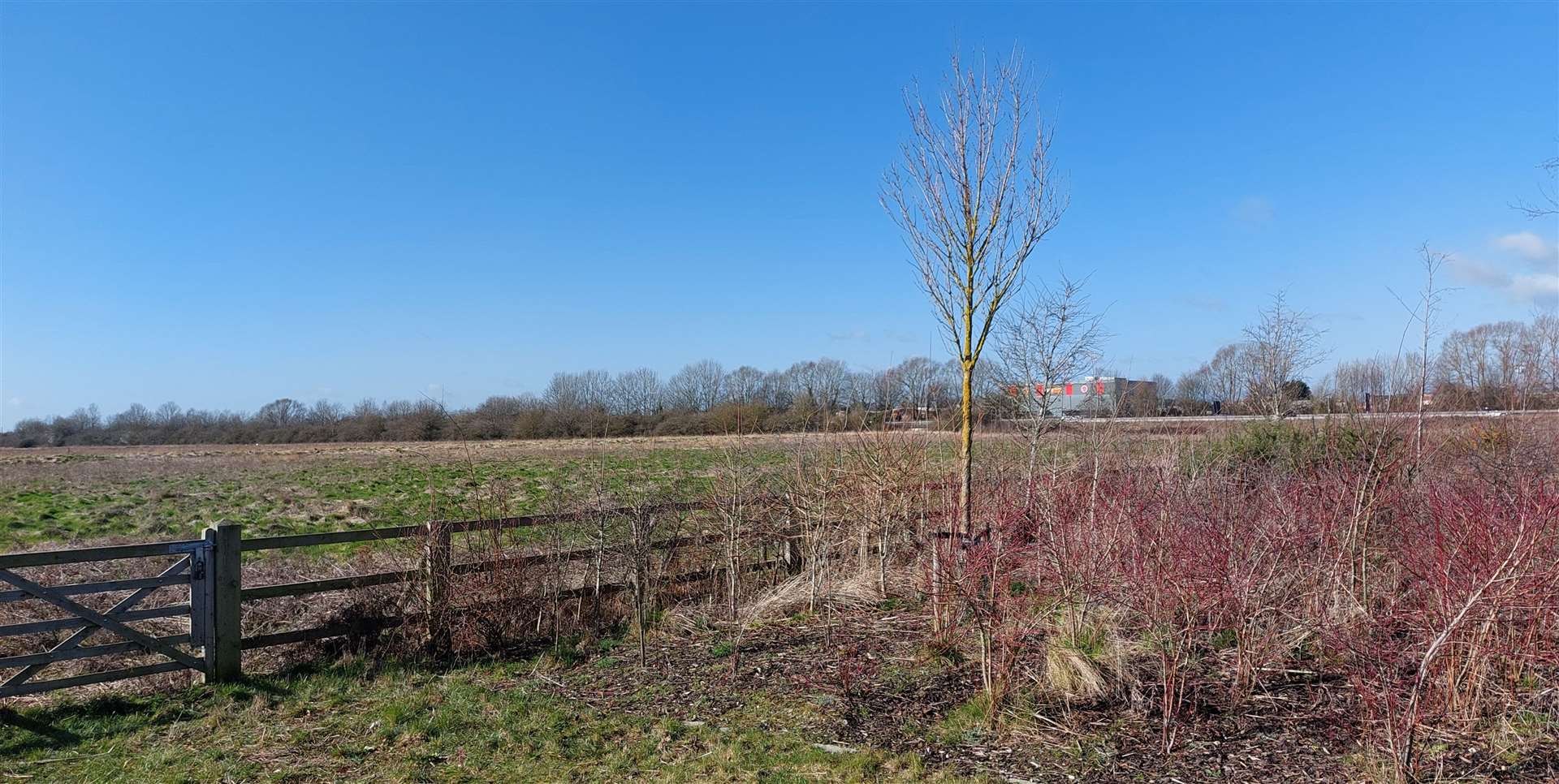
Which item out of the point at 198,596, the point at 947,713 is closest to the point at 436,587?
the point at 198,596

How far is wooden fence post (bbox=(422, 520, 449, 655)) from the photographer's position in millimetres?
7621

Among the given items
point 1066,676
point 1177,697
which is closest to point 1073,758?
point 1066,676

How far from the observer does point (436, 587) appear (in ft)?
25.2

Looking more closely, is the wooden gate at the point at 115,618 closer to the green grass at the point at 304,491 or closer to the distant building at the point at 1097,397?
the green grass at the point at 304,491

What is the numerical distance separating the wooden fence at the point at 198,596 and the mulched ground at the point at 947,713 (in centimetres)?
163

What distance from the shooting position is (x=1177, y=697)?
5516 millimetres

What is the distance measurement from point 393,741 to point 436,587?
2.21 metres

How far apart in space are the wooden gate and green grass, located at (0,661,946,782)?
0.72 ft

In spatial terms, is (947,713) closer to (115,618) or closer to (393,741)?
(393,741)

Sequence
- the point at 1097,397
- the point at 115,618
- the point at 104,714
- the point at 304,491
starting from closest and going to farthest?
the point at 104,714 < the point at 115,618 < the point at 1097,397 < the point at 304,491

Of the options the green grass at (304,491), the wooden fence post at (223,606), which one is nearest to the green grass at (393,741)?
the wooden fence post at (223,606)

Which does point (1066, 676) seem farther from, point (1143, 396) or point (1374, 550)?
point (1143, 396)

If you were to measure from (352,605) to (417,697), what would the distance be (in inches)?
64.9

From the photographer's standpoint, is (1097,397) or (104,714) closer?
(104,714)
